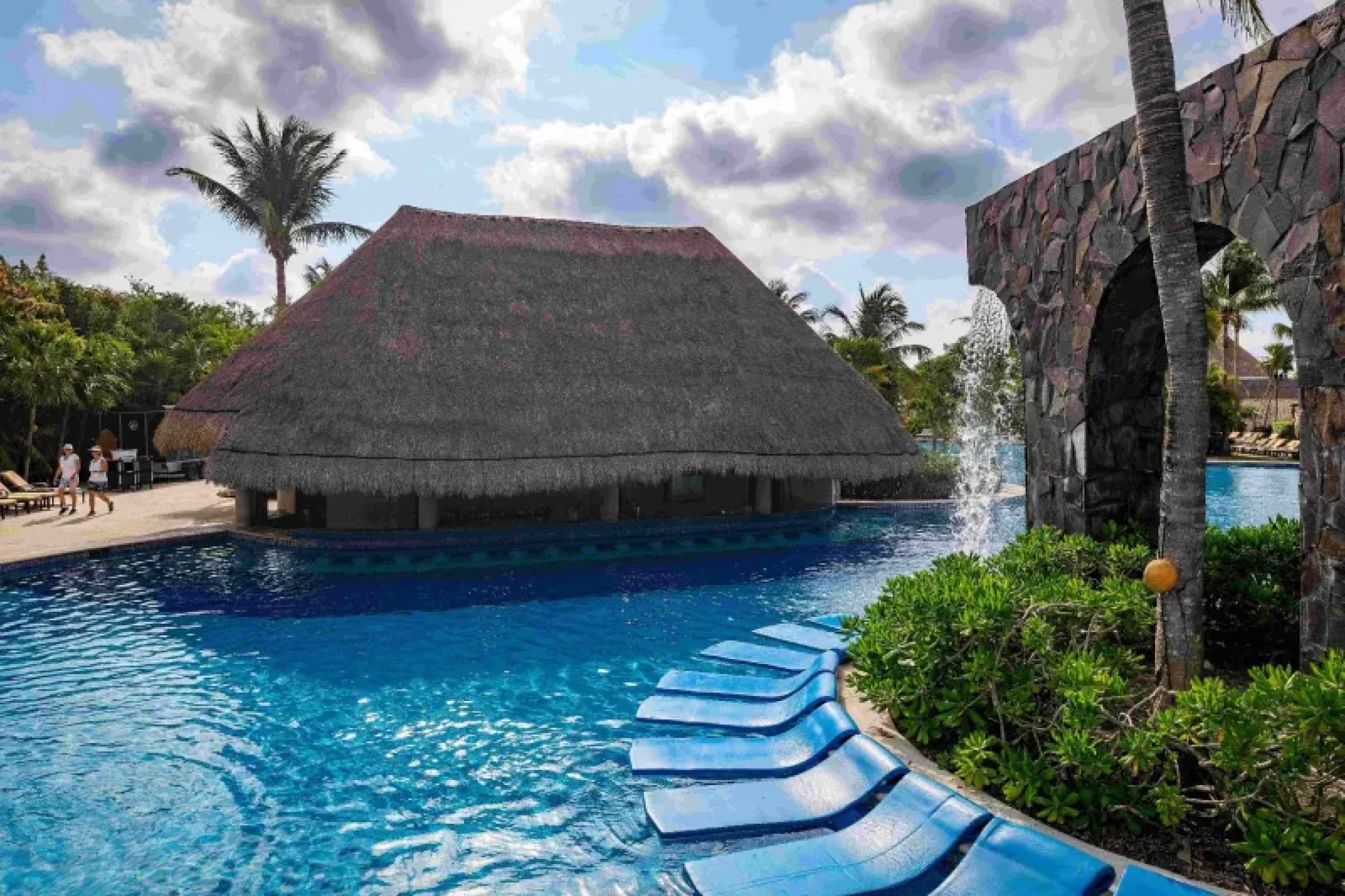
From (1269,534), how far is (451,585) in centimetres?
974

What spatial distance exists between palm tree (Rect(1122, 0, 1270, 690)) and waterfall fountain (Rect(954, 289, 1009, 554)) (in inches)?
231

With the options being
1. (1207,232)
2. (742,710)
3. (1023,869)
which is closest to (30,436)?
(742,710)

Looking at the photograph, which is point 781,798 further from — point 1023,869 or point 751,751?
point 1023,869

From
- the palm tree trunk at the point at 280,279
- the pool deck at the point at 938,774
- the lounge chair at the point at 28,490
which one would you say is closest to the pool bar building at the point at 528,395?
the lounge chair at the point at 28,490

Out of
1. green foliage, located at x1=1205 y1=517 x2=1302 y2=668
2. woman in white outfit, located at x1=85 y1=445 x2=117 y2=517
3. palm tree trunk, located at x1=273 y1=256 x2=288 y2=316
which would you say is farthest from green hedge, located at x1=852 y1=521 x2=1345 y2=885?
palm tree trunk, located at x1=273 y1=256 x2=288 y2=316

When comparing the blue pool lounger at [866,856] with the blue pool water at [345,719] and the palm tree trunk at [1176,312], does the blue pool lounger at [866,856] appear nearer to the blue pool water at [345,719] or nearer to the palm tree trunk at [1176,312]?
the blue pool water at [345,719]

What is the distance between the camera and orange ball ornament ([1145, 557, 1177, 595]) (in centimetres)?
449

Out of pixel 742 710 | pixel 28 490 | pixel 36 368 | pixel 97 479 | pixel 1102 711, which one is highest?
pixel 36 368

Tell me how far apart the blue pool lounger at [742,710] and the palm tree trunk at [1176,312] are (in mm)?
2437

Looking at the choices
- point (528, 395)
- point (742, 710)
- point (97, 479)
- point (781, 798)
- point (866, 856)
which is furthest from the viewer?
point (97, 479)

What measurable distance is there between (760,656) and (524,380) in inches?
307

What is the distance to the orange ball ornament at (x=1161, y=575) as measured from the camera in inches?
177

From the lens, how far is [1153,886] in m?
3.53

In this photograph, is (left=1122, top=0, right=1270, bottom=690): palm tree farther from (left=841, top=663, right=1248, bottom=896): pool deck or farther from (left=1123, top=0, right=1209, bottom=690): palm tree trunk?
(left=841, top=663, right=1248, bottom=896): pool deck
